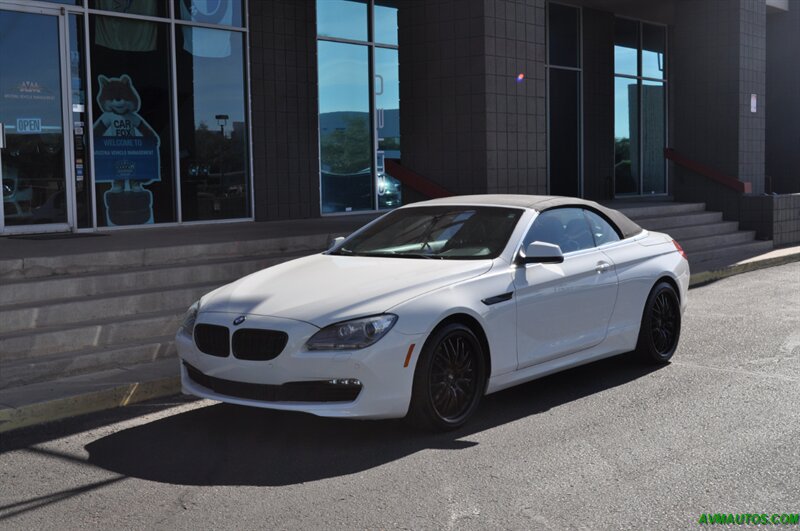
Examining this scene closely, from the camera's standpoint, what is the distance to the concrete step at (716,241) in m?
16.3

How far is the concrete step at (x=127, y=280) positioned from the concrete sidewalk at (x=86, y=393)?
1.51 meters

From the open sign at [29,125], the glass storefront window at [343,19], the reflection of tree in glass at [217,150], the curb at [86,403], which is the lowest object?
the curb at [86,403]

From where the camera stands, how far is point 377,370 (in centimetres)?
564

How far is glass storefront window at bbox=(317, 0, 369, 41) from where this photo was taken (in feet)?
54.0

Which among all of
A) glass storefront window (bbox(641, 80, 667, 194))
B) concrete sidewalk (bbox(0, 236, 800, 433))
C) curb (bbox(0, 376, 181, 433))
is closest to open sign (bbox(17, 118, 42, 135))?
concrete sidewalk (bbox(0, 236, 800, 433))

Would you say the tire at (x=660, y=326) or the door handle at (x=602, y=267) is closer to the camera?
the door handle at (x=602, y=267)

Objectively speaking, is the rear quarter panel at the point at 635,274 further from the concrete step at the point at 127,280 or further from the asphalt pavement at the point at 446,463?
the concrete step at the point at 127,280

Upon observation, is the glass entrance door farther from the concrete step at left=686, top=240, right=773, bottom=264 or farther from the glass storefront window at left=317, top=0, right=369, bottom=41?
the concrete step at left=686, top=240, right=773, bottom=264

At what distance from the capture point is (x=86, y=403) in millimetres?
6906

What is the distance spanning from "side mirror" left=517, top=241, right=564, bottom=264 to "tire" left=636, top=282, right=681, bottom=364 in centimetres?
153

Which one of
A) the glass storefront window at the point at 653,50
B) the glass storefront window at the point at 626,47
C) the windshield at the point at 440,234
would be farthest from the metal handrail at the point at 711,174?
the windshield at the point at 440,234

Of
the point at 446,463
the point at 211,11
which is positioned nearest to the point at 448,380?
the point at 446,463

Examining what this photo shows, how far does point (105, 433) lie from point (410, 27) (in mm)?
9248

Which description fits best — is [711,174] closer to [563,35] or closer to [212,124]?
[563,35]
